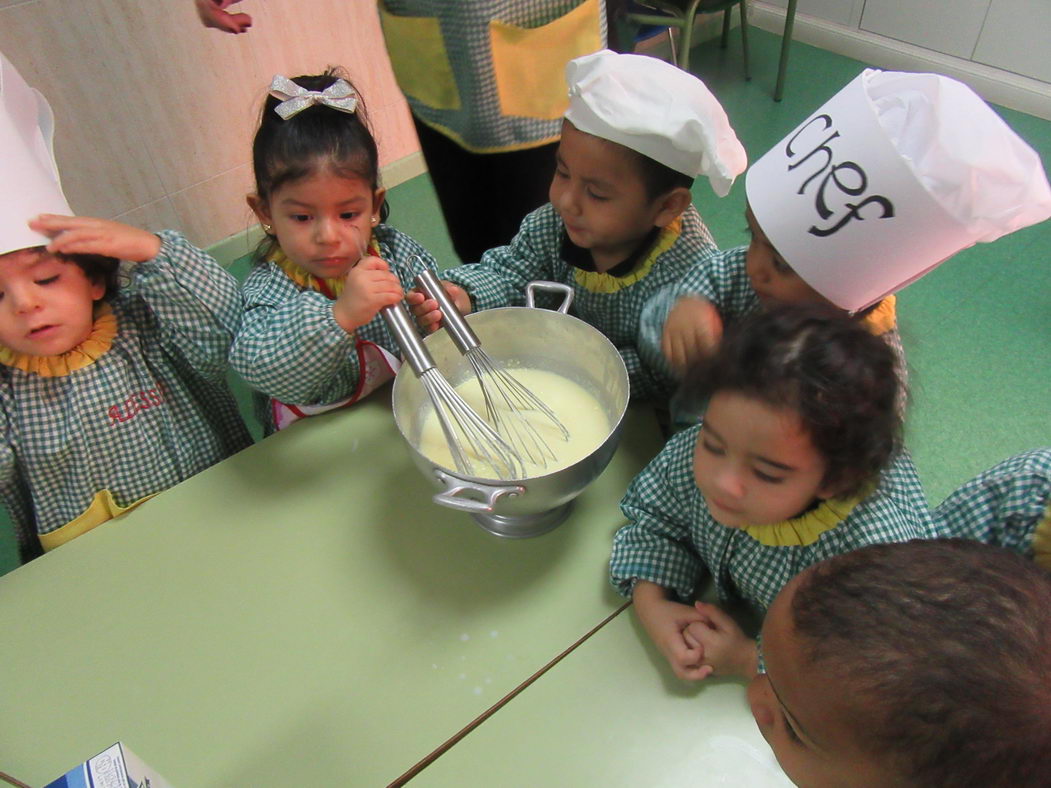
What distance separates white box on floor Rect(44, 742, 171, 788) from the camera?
429mm

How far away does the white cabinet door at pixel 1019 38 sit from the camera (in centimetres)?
216

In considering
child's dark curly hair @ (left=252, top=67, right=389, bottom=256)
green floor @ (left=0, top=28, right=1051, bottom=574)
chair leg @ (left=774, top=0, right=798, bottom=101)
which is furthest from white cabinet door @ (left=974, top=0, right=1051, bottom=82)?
child's dark curly hair @ (left=252, top=67, right=389, bottom=256)

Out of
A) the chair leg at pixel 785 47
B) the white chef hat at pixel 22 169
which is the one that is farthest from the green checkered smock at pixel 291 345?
the chair leg at pixel 785 47

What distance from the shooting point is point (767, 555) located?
0.60 metres

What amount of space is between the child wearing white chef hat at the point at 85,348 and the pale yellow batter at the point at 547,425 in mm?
307

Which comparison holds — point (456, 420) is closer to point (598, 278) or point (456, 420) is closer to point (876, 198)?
point (598, 278)

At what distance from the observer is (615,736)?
1.79 ft

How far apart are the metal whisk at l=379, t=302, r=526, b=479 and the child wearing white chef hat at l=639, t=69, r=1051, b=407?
20cm

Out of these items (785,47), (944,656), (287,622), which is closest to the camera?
(944,656)

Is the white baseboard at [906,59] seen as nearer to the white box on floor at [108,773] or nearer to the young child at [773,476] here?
the young child at [773,476]

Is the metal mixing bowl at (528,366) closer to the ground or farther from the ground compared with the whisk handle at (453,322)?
closer to the ground

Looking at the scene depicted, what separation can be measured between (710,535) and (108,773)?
1.59 ft

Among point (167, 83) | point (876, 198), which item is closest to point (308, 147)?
point (876, 198)

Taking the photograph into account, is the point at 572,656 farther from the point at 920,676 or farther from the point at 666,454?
the point at 920,676
